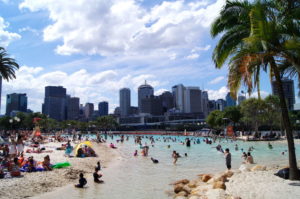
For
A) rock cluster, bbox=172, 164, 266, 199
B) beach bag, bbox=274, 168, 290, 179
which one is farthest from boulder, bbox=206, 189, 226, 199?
beach bag, bbox=274, 168, 290, 179

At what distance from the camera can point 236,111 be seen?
291ft

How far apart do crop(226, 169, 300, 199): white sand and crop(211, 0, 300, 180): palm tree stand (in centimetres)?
80

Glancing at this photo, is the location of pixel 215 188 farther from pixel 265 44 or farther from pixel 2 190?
pixel 2 190

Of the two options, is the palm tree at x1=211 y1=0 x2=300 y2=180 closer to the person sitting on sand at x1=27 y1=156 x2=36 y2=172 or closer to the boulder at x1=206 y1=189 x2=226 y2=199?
the boulder at x1=206 y1=189 x2=226 y2=199

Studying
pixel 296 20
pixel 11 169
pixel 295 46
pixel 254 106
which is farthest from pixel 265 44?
pixel 254 106

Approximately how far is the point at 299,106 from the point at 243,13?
110 m

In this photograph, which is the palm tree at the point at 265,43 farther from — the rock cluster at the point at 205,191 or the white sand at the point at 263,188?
the rock cluster at the point at 205,191

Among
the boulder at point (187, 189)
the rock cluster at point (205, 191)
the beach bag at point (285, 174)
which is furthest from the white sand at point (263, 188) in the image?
the boulder at point (187, 189)

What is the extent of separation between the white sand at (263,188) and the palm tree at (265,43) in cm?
80

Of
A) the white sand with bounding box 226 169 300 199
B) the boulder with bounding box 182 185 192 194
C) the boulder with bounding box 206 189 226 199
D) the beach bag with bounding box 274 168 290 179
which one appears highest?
the beach bag with bounding box 274 168 290 179

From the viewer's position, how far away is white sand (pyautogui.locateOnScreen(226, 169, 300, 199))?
8.27 m

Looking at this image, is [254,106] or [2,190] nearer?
[2,190]

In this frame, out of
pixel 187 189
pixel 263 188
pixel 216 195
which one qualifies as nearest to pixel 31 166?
pixel 187 189

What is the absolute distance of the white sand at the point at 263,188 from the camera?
8273 millimetres
